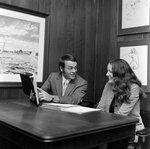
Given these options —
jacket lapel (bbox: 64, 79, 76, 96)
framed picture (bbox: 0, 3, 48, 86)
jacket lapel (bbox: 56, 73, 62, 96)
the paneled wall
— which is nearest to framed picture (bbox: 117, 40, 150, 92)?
the paneled wall

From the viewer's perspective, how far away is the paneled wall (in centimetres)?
344

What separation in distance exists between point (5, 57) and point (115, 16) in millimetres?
2055

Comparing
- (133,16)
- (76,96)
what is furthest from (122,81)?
(133,16)

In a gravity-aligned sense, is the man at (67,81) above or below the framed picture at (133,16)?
below

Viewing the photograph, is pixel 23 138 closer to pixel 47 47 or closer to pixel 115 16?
pixel 47 47

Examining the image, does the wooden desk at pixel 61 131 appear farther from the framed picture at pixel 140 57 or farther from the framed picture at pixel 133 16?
the framed picture at pixel 133 16

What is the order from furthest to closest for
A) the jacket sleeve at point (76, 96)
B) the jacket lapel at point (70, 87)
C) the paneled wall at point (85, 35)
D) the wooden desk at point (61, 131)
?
the paneled wall at point (85, 35) → the jacket lapel at point (70, 87) → the jacket sleeve at point (76, 96) → the wooden desk at point (61, 131)

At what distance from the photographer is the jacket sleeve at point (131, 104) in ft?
7.98

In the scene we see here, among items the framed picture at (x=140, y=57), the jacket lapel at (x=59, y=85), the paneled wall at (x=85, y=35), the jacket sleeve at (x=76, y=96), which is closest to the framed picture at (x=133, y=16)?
the paneled wall at (x=85, y=35)

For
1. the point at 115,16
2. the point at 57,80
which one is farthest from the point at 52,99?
the point at 115,16

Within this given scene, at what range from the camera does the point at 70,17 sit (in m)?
3.74

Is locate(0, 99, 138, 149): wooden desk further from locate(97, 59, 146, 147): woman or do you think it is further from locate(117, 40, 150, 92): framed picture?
locate(117, 40, 150, 92): framed picture

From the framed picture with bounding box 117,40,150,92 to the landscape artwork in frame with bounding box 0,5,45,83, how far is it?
1.43 meters

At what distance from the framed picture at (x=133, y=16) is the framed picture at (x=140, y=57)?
8.5 inches
